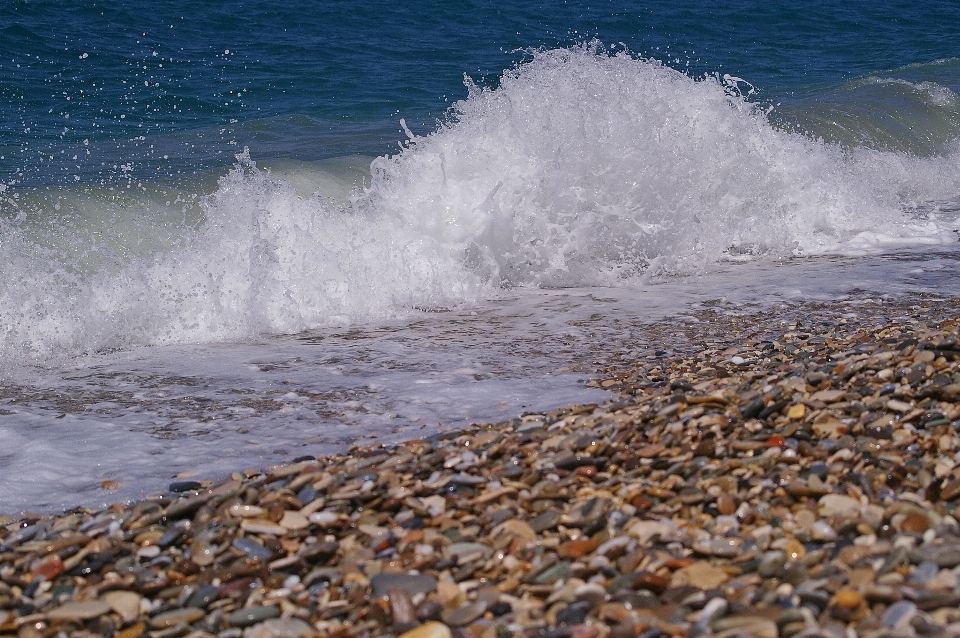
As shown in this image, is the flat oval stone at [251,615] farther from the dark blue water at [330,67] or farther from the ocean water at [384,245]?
the dark blue water at [330,67]

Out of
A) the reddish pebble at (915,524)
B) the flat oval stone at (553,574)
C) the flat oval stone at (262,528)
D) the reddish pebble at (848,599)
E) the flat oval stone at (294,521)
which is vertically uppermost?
the reddish pebble at (915,524)

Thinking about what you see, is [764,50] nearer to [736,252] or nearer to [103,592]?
[736,252]

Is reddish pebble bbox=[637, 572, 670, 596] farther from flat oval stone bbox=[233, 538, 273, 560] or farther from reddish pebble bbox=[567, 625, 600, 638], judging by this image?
flat oval stone bbox=[233, 538, 273, 560]

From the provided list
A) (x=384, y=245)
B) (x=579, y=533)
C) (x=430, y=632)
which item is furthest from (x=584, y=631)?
(x=384, y=245)

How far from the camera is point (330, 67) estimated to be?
49.7ft

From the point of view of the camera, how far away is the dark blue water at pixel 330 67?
10383 mm

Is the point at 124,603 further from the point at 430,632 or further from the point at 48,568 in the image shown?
the point at 430,632

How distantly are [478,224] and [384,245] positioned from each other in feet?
2.37

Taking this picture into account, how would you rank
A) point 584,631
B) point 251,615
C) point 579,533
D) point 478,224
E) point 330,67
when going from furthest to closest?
point 330,67 → point 478,224 → point 579,533 → point 251,615 → point 584,631

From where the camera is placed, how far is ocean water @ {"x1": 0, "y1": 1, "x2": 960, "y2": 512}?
391 centimetres

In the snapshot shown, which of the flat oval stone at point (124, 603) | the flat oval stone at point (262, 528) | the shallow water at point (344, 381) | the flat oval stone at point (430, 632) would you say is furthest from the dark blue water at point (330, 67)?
the flat oval stone at point (430, 632)

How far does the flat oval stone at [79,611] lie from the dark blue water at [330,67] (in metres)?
6.55

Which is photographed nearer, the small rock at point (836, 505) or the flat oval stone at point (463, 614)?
the flat oval stone at point (463, 614)

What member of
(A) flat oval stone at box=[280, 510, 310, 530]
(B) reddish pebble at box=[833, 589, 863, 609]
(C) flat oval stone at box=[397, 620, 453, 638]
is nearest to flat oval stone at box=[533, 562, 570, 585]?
(C) flat oval stone at box=[397, 620, 453, 638]
